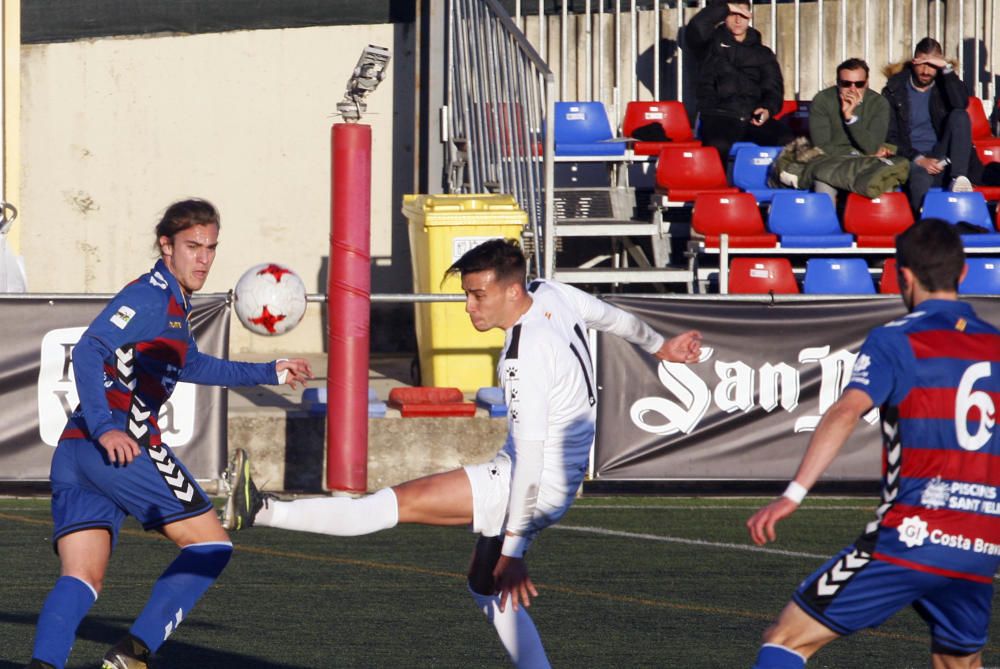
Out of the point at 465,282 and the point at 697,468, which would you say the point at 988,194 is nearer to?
the point at 697,468

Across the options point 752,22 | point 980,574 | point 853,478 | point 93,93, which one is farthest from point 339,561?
point 752,22

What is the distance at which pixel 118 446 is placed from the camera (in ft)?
17.5

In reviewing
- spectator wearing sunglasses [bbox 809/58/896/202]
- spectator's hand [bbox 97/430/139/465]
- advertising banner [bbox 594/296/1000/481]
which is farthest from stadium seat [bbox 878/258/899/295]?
spectator's hand [bbox 97/430/139/465]

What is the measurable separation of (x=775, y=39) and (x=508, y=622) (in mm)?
11722

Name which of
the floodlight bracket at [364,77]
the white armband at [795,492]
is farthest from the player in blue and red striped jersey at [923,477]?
the floodlight bracket at [364,77]

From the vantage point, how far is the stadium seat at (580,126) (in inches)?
598

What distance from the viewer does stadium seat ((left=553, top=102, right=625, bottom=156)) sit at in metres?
15.2

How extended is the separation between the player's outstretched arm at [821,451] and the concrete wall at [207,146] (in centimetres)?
1125

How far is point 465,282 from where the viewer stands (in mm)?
5785

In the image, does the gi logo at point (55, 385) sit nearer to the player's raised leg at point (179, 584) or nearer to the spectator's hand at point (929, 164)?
the player's raised leg at point (179, 584)

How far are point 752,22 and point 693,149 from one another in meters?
2.66

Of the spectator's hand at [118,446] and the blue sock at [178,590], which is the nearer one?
the spectator's hand at [118,446]

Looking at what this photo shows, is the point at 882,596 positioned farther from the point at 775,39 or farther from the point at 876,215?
the point at 775,39

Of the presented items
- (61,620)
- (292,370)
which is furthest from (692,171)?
(61,620)
